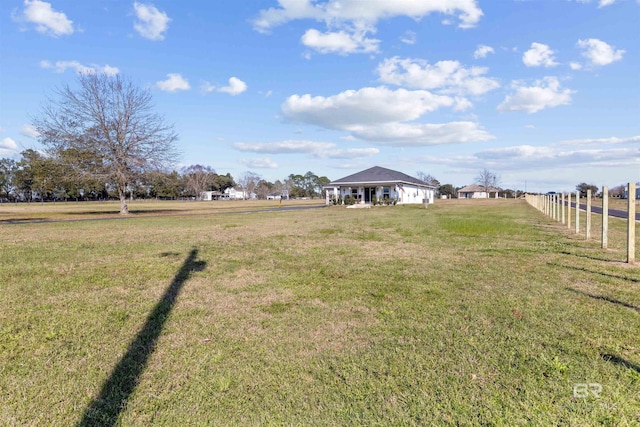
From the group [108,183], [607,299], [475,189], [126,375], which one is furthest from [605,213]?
[475,189]

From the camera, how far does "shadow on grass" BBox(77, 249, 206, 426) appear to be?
2.27 meters

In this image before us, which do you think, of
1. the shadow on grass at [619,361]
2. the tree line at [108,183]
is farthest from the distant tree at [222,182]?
the shadow on grass at [619,361]

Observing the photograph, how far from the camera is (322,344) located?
3.25 m

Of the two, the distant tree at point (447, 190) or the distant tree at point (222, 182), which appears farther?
the distant tree at point (222, 182)

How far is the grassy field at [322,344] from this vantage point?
2.31 m

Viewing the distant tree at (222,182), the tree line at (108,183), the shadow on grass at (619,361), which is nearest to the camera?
the shadow on grass at (619,361)

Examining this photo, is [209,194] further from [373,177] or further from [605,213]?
[605,213]

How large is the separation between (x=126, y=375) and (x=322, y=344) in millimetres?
1631

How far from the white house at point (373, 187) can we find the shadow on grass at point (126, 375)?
37473 mm

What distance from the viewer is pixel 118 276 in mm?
5914

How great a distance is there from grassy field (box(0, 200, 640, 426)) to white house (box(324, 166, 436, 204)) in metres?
34.7

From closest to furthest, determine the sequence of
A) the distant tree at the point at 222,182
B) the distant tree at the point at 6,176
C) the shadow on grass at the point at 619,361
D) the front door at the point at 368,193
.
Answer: the shadow on grass at the point at 619,361, the front door at the point at 368,193, the distant tree at the point at 6,176, the distant tree at the point at 222,182

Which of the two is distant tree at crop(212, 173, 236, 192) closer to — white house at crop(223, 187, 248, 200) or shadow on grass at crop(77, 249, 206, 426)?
white house at crop(223, 187, 248, 200)

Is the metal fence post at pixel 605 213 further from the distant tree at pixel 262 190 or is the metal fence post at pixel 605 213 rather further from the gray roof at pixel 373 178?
the distant tree at pixel 262 190
